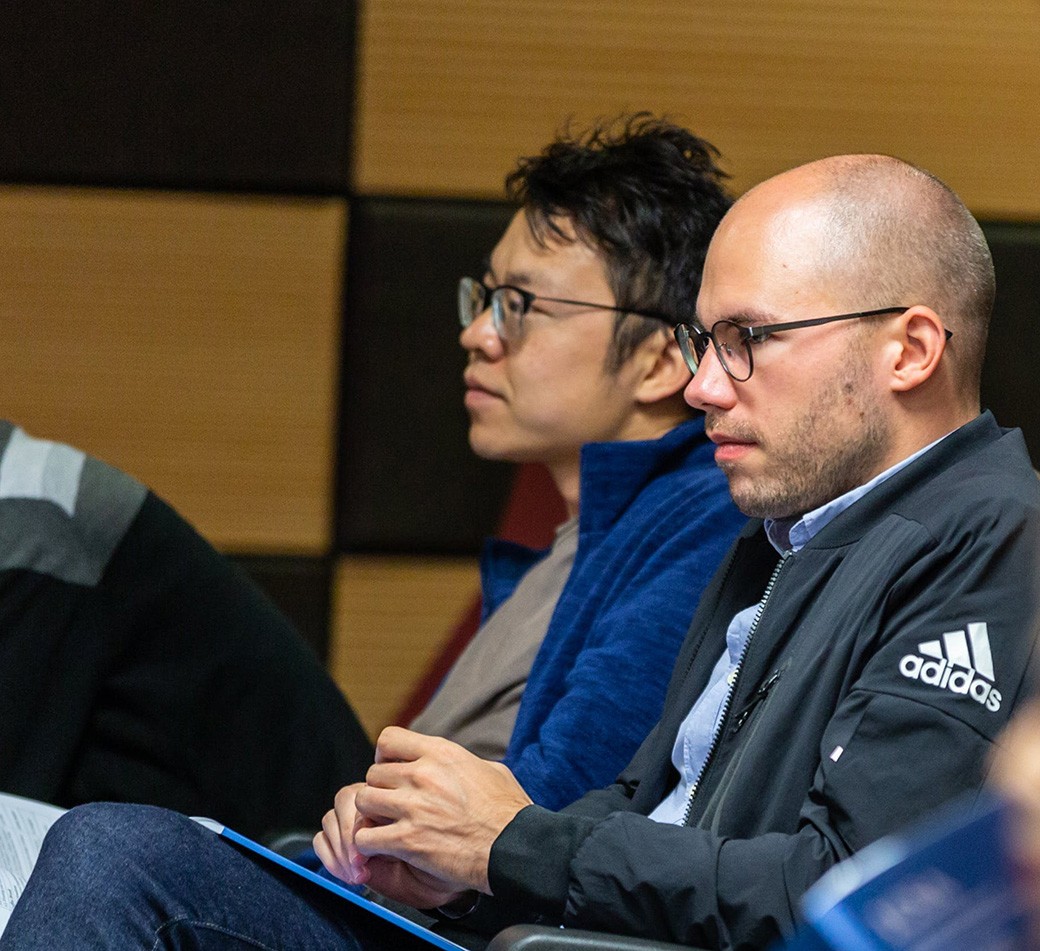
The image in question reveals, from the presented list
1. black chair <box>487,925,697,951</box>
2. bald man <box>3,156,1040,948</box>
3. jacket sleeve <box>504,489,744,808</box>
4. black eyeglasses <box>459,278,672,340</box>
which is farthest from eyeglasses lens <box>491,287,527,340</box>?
black chair <box>487,925,697,951</box>

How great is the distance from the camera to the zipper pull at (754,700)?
40.5 inches

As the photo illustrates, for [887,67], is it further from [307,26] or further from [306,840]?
[306,840]

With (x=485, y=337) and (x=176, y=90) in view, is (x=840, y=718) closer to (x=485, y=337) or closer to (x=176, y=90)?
(x=485, y=337)

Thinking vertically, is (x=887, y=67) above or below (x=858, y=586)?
above

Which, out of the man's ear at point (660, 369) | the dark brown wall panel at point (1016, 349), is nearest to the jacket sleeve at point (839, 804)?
the man's ear at point (660, 369)

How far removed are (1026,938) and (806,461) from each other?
626 mm

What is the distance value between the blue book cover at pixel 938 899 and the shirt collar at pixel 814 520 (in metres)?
0.56

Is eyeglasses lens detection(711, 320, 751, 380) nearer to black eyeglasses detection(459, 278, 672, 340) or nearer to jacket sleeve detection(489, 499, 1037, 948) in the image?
jacket sleeve detection(489, 499, 1037, 948)

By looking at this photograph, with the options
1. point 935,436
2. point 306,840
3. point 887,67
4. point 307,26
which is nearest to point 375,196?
point 307,26

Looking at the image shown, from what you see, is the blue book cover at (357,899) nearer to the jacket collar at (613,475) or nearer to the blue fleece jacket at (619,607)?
the blue fleece jacket at (619,607)

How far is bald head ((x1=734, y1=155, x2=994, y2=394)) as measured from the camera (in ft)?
3.56

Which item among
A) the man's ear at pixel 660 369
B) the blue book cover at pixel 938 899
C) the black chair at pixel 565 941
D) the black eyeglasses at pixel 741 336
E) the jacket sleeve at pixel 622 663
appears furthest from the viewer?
the man's ear at pixel 660 369

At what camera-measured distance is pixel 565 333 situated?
63.3 inches

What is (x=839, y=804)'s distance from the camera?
35.1 inches
